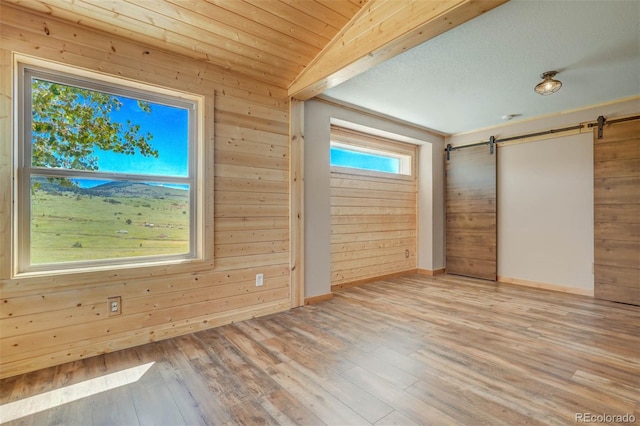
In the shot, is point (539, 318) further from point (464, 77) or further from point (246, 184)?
point (246, 184)

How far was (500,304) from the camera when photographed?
3467 mm

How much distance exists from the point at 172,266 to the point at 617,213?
493 centimetres

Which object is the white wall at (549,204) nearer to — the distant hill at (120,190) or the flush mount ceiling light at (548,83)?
the flush mount ceiling light at (548,83)

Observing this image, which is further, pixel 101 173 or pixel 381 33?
pixel 101 173

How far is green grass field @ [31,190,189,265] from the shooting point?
84.4 inches

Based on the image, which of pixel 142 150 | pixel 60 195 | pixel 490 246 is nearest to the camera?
pixel 60 195

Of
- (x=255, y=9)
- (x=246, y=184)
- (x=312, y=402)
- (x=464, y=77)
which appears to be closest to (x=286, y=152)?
(x=246, y=184)

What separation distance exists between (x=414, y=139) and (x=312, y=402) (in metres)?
4.16

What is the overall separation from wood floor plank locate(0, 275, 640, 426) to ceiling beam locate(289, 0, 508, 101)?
226cm

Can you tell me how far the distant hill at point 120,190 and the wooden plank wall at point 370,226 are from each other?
6.93ft

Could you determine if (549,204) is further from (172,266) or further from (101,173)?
(101,173)

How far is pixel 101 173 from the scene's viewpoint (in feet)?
7.67

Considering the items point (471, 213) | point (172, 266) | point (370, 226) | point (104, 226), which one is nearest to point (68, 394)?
point (172, 266)

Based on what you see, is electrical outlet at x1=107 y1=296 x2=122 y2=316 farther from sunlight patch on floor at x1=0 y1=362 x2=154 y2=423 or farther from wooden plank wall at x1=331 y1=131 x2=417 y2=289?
wooden plank wall at x1=331 y1=131 x2=417 y2=289
